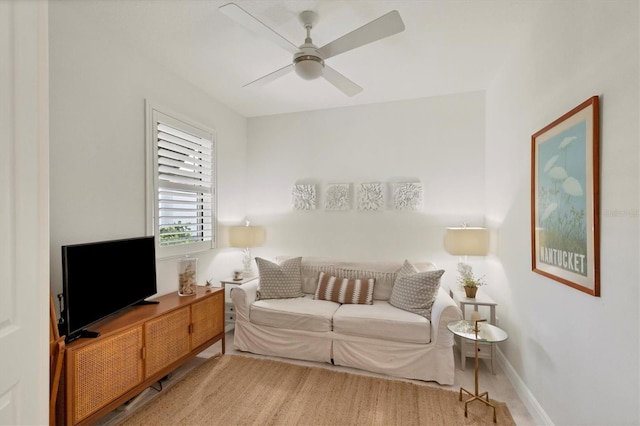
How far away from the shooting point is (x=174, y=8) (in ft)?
6.53

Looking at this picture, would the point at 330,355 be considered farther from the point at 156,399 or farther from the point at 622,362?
the point at 622,362

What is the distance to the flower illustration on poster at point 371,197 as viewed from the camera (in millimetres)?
3586

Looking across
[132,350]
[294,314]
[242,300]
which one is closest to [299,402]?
[294,314]

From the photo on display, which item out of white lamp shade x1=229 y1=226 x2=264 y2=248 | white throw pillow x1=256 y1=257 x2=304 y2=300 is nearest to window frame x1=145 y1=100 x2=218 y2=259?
white lamp shade x1=229 y1=226 x2=264 y2=248

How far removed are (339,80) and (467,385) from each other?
270cm

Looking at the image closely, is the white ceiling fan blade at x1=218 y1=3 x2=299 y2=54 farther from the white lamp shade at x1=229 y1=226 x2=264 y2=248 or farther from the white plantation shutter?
the white lamp shade at x1=229 y1=226 x2=264 y2=248

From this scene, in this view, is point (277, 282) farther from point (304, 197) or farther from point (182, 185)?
point (182, 185)

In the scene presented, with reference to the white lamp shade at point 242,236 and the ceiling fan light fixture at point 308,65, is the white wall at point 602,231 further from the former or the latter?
the white lamp shade at point 242,236

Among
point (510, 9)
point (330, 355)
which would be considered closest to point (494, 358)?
point (330, 355)

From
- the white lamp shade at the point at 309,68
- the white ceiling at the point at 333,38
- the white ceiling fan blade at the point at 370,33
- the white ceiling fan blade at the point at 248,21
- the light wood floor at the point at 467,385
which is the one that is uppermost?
the white ceiling at the point at 333,38

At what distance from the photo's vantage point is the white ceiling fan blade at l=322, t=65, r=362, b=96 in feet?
7.25

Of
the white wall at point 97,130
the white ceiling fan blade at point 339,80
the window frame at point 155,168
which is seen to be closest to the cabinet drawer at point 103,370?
the white wall at point 97,130

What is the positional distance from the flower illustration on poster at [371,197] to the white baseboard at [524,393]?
6.19 feet

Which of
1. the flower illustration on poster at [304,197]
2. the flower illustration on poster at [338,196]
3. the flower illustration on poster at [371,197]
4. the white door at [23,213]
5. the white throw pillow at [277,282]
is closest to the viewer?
the white door at [23,213]
